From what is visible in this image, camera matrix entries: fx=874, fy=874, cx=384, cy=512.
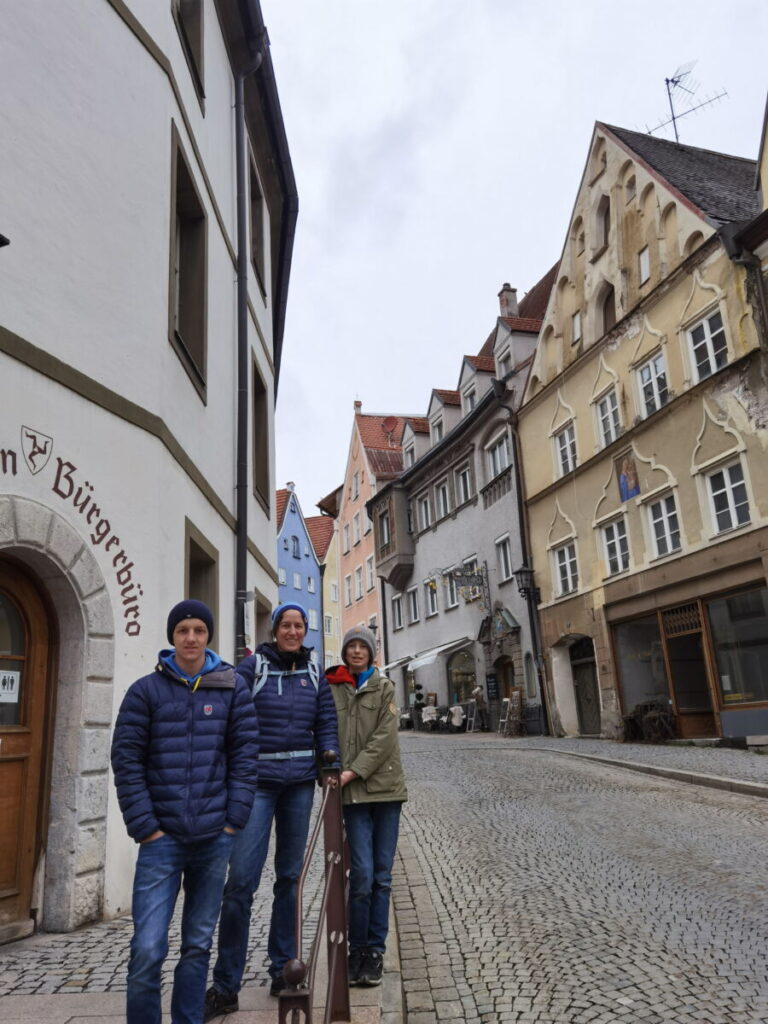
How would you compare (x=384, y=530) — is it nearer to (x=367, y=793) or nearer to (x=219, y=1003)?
(x=367, y=793)

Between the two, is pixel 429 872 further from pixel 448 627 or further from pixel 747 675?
pixel 448 627

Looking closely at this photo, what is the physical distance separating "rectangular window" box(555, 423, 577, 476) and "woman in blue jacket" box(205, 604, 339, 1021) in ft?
62.7

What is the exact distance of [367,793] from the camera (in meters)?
4.46

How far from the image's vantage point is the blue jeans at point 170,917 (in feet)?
10.6

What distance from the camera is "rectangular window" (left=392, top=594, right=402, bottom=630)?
3662 cm

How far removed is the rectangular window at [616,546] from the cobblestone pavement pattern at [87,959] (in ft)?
51.3

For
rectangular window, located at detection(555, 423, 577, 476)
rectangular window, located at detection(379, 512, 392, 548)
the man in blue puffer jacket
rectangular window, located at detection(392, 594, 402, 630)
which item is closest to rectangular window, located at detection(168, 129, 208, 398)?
the man in blue puffer jacket

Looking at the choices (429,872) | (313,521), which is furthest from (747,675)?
(313,521)

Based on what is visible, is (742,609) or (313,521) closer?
(742,609)

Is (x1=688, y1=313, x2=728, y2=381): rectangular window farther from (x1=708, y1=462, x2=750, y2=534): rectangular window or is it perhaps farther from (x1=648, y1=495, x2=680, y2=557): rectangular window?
(x1=648, y1=495, x2=680, y2=557): rectangular window

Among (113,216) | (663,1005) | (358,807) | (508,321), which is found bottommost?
(663,1005)

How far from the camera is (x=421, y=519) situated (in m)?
34.5

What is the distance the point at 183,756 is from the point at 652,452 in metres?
16.9

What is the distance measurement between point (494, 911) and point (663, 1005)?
1.94 metres
